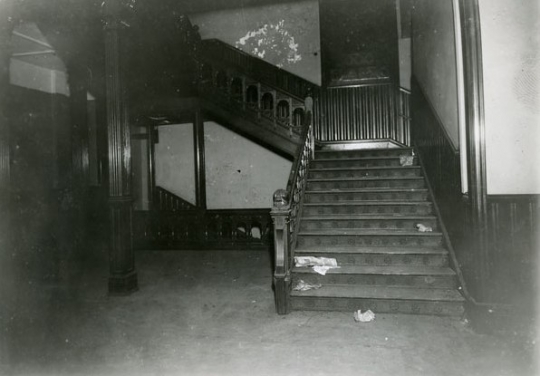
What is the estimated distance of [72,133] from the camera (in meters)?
8.15

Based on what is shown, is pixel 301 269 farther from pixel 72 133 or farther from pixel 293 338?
pixel 72 133

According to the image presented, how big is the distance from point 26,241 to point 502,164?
764 centimetres

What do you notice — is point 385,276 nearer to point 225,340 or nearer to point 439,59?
point 225,340

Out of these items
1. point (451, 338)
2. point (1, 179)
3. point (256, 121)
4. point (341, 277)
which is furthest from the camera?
point (256, 121)

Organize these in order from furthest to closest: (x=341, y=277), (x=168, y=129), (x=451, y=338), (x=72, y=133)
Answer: (x=168, y=129) → (x=72, y=133) → (x=341, y=277) → (x=451, y=338)

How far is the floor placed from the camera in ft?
9.39

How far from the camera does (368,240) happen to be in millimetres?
4703

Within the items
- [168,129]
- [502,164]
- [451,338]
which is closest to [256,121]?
[168,129]

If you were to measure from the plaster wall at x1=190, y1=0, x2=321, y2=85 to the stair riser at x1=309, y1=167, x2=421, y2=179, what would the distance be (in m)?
2.80

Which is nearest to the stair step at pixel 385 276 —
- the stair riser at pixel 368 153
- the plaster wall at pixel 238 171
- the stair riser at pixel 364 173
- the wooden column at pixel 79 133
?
the stair riser at pixel 364 173

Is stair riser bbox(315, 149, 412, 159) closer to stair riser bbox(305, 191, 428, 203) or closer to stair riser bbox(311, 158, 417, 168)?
stair riser bbox(311, 158, 417, 168)

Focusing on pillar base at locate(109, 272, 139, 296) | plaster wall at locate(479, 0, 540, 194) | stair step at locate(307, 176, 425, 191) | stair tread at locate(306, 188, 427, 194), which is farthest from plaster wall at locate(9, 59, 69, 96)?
plaster wall at locate(479, 0, 540, 194)

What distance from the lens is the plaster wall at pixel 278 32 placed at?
8039 millimetres

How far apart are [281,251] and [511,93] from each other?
2687mm
